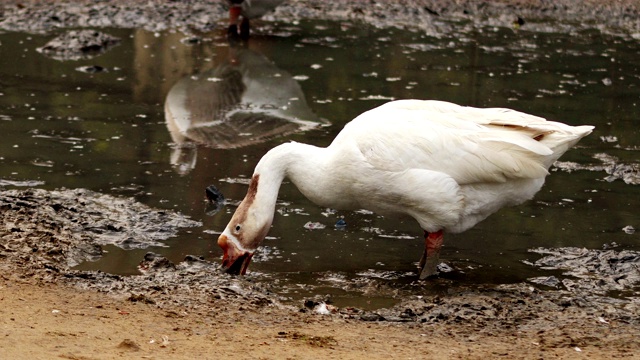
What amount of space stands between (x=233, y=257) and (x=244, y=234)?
158 mm

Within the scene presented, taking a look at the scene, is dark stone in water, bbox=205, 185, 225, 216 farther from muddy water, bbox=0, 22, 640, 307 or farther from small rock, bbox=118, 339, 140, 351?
small rock, bbox=118, 339, 140, 351

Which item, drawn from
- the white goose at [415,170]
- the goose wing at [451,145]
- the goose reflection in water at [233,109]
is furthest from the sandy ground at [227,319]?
the goose reflection in water at [233,109]

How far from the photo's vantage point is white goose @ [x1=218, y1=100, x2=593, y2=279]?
21.2 feet

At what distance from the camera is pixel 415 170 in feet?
21.2

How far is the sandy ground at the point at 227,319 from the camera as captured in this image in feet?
17.1

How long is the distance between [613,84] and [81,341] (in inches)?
357

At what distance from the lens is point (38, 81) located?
11.8 meters

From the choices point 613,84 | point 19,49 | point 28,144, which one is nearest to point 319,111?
point 28,144

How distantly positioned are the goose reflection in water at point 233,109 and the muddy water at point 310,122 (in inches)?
1.1

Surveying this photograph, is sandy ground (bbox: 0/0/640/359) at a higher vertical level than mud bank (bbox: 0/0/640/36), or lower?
higher

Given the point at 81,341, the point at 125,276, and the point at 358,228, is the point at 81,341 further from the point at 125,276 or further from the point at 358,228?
the point at 358,228

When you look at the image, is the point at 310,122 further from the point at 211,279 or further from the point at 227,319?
the point at 227,319

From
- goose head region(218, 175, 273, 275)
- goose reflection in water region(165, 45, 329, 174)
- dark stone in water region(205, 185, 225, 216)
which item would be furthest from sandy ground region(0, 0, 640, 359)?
goose reflection in water region(165, 45, 329, 174)

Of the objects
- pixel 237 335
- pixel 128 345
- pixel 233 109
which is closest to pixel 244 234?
pixel 237 335
